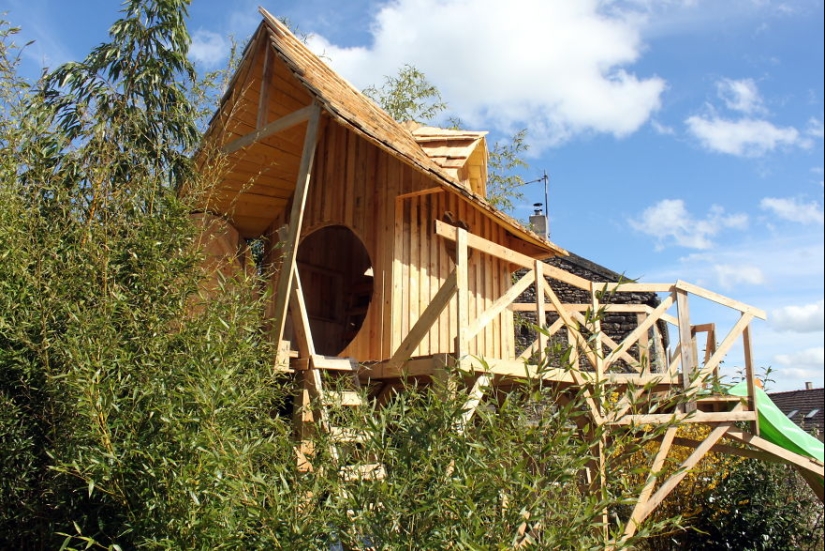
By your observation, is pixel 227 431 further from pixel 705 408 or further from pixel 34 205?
pixel 705 408

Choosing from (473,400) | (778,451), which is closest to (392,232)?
(473,400)

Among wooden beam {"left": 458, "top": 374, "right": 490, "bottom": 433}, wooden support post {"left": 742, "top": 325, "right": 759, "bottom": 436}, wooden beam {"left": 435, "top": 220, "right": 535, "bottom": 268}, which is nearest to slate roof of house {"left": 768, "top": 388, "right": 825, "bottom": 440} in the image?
wooden support post {"left": 742, "top": 325, "right": 759, "bottom": 436}

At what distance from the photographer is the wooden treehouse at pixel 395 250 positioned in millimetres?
6301

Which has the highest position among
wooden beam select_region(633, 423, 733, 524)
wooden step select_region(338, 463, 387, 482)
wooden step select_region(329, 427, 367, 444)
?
wooden step select_region(329, 427, 367, 444)

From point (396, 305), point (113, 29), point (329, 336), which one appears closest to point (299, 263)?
point (329, 336)

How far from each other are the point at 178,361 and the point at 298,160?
417 centimetres

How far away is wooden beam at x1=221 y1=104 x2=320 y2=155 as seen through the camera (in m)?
6.76

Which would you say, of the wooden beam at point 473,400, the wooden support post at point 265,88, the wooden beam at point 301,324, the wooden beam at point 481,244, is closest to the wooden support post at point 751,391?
the wooden beam at point 481,244

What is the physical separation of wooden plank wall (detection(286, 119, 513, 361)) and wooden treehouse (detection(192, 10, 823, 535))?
0.05 ft

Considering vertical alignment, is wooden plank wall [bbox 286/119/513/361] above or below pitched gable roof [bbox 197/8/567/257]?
below

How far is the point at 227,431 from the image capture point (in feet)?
12.9

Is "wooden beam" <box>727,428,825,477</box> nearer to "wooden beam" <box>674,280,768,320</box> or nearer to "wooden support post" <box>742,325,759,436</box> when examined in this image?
"wooden support post" <box>742,325,759,436</box>

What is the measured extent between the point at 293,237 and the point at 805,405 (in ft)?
72.0

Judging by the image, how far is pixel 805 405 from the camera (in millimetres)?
23047
